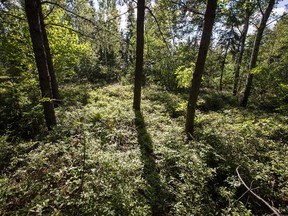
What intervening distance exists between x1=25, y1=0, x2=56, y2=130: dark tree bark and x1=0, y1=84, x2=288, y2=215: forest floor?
2.78 feet

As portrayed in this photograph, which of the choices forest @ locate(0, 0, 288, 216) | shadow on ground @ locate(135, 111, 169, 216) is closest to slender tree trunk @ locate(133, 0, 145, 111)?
forest @ locate(0, 0, 288, 216)

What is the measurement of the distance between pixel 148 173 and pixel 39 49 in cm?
415

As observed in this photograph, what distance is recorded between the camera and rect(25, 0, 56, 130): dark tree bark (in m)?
4.45

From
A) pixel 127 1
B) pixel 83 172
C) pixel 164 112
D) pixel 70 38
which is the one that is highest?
pixel 127 1

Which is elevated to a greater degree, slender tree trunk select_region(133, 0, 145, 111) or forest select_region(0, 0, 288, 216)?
slender tree trunk select_region(133, 0, 145, 111)

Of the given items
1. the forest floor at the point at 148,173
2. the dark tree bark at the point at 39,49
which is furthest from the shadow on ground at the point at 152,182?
the dark tree bark at the point at 39,49

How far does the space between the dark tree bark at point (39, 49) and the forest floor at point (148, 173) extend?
0.85 metres

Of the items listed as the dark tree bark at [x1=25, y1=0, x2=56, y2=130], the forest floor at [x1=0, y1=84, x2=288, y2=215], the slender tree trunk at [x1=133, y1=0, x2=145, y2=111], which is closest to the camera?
the forest floor at [x1=0, y1=84, x2=288, y2=215]

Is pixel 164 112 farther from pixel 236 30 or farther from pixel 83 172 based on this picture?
pixel 236 30

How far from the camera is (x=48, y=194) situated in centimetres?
278

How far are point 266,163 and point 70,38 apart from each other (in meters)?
10.4

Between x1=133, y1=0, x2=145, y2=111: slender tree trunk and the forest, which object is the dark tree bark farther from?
x1=133, y1=0, x2=145, y2=111: slender tree trunk

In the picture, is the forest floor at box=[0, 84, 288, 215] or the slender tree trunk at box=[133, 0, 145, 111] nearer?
the forest floor at box=[0, 84, 288, 215]

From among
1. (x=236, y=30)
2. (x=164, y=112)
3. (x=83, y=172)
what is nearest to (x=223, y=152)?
(x=83, y=172)
